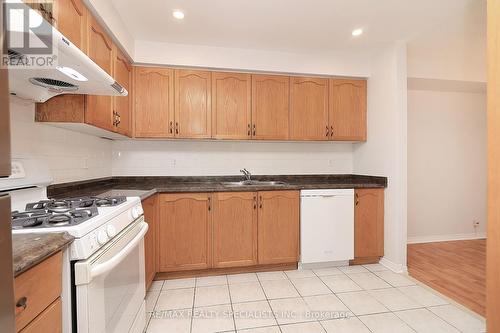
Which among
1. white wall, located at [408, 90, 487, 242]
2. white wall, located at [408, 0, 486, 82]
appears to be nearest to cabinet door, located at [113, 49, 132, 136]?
white wall, located at [408, 0, 486, 82]

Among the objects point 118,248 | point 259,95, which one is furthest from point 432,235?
point 118,248

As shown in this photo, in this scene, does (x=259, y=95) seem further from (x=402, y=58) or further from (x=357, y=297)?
(x=357, y=297)

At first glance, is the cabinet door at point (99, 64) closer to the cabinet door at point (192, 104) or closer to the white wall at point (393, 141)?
the cabinet door at point (192, 104)

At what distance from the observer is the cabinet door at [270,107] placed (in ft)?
9.02

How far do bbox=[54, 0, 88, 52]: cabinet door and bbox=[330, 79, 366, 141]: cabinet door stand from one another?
8.08 feet

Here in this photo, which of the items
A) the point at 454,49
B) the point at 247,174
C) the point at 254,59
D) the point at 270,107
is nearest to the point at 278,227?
the point at 247,174

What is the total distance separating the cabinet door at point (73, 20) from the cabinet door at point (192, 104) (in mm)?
1088

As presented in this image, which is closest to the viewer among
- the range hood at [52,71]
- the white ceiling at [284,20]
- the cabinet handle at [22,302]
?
the cabinet handle at [22,302]

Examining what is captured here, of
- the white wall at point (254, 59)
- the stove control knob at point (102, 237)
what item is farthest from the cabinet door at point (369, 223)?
the stove control knob at point (102, 237)

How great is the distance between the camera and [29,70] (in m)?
1.10

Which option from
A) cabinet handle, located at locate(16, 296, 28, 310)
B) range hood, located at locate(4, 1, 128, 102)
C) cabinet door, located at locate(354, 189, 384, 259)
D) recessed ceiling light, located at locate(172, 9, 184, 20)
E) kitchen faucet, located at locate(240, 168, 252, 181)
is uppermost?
recessed ceiling light, located at locate(172, 9, 184, 20)

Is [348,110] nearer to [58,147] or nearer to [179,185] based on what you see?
[179,185]

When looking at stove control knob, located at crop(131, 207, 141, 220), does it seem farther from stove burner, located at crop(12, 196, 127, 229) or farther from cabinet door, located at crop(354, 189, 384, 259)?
cabinet door, located at crop(354, 189, 384, 259)

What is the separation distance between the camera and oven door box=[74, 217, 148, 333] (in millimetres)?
907
